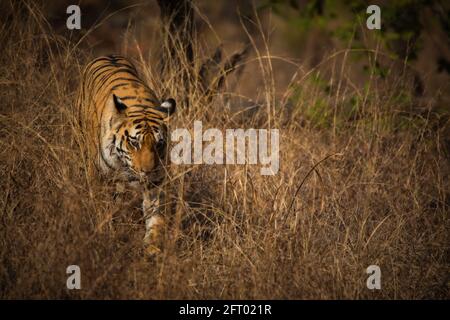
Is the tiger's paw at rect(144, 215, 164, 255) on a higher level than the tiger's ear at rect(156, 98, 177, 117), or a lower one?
lower

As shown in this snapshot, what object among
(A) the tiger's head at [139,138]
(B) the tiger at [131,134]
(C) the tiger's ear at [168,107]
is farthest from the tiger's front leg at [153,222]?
(C) the tiger's ear at [168,107]

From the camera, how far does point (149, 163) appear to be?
432cm

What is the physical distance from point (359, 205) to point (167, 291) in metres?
1.78

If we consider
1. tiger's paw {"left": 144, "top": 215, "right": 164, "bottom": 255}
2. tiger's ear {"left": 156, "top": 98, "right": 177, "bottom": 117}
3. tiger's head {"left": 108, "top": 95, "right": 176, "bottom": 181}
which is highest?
tiger's ear {"left": 156, "top": 98, "right": 177, "bottom": 117}

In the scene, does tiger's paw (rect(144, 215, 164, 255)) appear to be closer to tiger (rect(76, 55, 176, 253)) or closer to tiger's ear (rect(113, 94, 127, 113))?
tiger (rect(76, 55, 176, 253))

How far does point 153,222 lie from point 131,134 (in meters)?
0.66

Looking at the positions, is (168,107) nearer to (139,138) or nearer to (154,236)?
(139,138)

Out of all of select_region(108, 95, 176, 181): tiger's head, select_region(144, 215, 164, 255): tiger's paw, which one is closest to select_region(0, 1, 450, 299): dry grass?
select_region(144, 215, 164, 255): tiger's paw

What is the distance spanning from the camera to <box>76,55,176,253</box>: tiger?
4.33m

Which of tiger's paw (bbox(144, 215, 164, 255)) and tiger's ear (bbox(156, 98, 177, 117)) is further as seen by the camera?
tiger's ear (bbox(156, 98, 177, 117))

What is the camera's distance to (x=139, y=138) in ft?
14.5

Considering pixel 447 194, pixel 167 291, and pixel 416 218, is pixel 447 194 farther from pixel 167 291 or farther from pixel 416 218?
pixel 167 291

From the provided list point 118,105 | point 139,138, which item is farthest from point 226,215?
point 118,105
